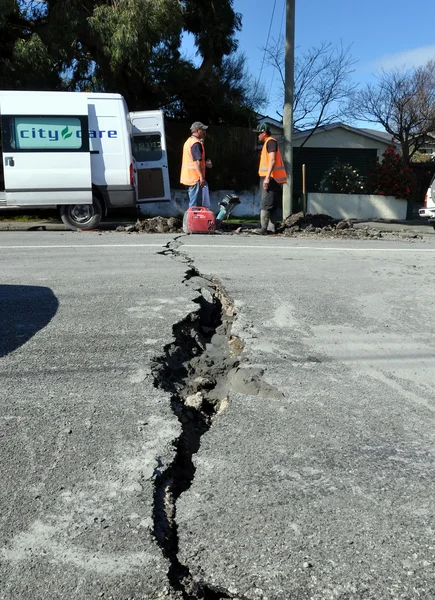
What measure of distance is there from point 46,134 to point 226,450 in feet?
33.1

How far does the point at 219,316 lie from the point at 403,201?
1492 cm

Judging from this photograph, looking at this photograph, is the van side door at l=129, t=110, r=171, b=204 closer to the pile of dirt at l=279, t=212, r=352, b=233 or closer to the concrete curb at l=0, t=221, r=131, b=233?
the concrete curb at l=0, t=221, r=131, b=233

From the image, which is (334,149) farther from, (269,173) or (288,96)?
(269,173)

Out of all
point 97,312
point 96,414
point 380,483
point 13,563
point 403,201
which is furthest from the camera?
point 403,201

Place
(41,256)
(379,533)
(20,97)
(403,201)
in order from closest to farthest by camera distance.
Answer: (379,533), (41,256), (20,97), (403,201)

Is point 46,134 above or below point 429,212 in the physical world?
above

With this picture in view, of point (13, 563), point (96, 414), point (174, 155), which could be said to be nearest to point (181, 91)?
point (174, 155)

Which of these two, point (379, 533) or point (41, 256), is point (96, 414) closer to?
point (379, 533)

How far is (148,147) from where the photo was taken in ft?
44.3

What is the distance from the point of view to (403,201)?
1867 cm

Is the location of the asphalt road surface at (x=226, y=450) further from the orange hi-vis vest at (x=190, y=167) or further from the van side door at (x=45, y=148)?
the van side door at (x=45, y=148)

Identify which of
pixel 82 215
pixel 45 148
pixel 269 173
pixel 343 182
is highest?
pixel 45 148

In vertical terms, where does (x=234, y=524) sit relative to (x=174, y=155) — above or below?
below

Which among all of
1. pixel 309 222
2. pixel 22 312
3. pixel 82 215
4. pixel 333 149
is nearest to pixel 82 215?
pixel 82 215
